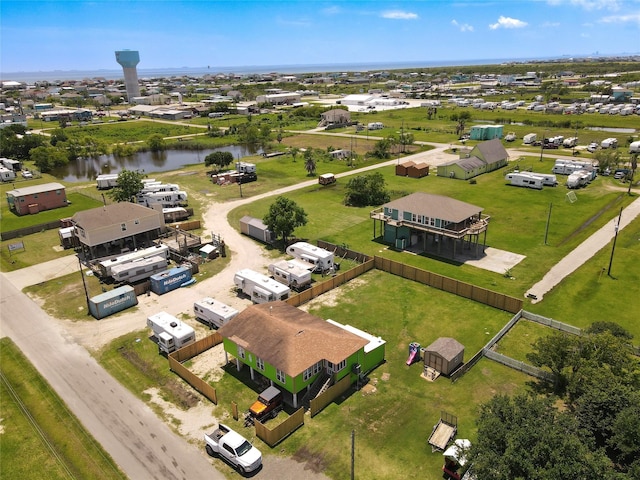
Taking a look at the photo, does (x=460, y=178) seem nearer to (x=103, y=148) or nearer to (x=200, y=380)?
(x=200, y=380)

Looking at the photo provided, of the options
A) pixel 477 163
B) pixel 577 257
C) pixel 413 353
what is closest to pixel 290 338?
pixel 413 353

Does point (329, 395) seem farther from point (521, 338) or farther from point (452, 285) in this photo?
point (452, 285)

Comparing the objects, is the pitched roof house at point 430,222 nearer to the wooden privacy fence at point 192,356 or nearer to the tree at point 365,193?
the tree at point 365,193

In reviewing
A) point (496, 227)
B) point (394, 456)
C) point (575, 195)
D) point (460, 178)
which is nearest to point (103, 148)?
point (460, 178)

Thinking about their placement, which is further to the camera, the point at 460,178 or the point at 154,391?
the point at 460,178

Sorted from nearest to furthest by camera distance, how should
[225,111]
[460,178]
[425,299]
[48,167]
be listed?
[425,299] → [460,178] → [48,167] → [225,111]

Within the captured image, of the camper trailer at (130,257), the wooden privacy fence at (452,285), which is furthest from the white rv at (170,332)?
the wooden privacy fence at (452,285)
